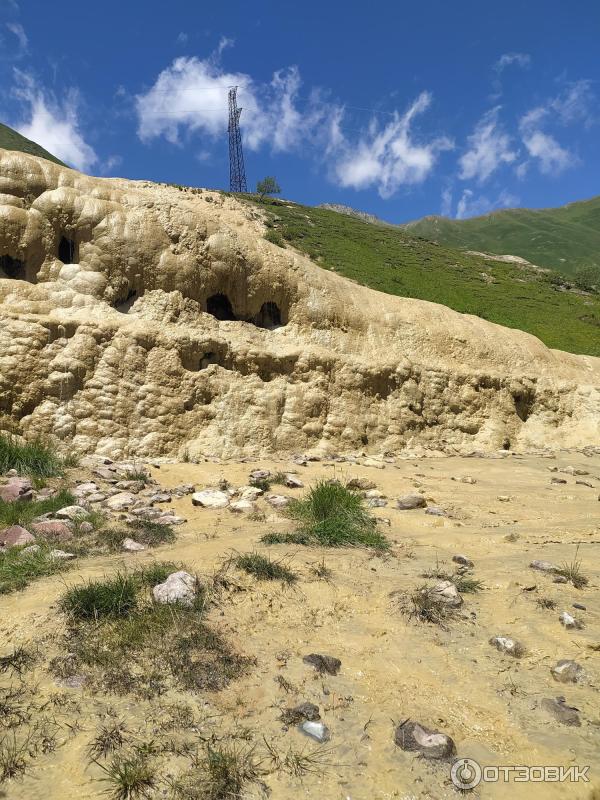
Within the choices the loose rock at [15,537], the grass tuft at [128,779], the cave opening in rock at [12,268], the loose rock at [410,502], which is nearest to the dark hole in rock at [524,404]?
the loose rock at [410,502]

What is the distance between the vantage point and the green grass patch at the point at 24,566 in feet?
15.8

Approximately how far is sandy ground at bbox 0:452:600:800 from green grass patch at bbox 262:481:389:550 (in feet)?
0.98

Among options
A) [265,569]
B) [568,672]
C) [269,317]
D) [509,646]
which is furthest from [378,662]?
[269,317]

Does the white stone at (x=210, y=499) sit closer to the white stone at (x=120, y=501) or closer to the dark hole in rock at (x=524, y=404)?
the white stone at (x=120, y=501)

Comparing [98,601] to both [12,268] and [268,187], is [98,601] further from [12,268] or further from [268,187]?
[268,187]

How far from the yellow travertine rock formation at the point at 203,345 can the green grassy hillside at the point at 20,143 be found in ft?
242

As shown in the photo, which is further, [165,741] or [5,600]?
[5,600]

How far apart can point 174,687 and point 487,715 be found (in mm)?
2120

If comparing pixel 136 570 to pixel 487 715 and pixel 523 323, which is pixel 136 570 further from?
pixel 523 323

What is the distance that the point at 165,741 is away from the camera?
2990 millimetres

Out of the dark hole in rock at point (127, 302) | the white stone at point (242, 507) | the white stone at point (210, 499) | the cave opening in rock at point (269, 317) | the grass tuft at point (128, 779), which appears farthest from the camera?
the cave opening in rock at point (269, 317)

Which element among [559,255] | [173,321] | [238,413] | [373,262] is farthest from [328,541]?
[559,255]

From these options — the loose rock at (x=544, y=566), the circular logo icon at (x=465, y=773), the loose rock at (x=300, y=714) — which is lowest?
the loose rock at (x=300, y=714)

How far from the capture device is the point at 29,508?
6.90 meters
